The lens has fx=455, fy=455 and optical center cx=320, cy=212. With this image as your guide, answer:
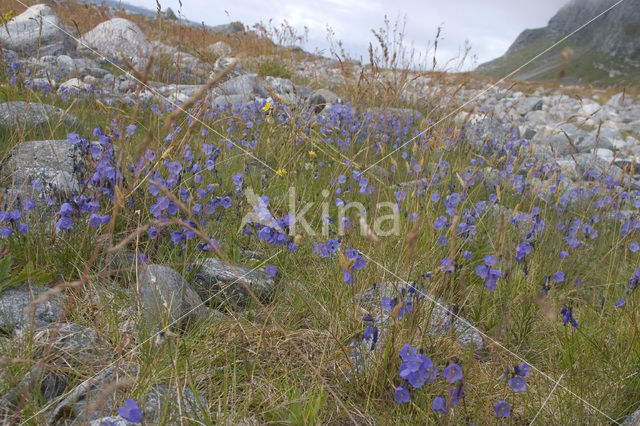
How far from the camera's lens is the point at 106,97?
4.97m

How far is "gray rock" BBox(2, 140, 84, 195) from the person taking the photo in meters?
2.30

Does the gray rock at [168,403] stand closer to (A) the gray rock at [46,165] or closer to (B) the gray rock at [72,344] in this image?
(B) the gray rock at [72,344]

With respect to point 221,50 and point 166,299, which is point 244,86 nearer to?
point 221,50

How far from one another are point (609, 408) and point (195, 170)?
84.1 inches

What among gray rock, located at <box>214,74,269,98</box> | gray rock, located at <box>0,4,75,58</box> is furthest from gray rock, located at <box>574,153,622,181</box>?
gray rock, located at <box>0,4,75,58</box>

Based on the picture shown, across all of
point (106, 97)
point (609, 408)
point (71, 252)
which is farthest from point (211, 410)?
point (106, 97)

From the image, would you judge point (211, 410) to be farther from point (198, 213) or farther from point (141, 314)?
point (198, 213)

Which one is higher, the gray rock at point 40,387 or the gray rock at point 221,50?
the gray rock at point 221,50

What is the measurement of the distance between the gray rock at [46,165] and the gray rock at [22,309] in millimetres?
608

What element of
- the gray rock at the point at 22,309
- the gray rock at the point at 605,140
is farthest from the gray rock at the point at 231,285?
the gray rock at the point at 605,140

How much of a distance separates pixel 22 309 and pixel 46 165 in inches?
55.2

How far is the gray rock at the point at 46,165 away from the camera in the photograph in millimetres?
2301

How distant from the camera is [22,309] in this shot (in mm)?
1520

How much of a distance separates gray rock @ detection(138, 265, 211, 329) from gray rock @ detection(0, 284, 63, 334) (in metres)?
0.28
